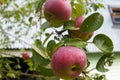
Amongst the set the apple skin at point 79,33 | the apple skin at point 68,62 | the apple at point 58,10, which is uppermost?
the apple at point 58,10

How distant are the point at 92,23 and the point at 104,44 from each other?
0.07m

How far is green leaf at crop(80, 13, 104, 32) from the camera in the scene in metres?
0.99

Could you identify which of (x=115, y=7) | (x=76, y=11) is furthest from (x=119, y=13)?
(x=76, y=11)

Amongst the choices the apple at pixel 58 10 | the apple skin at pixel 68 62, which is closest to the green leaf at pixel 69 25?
the apple at pixel 58 10

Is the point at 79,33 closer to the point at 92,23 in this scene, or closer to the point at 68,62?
the point at 92,23

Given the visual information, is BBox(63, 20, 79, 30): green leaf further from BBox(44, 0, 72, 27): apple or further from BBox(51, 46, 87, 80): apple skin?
BBox(51, 46, 87, 80): apple skin

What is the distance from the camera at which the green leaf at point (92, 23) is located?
99 cm

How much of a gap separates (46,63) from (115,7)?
24.3 ft

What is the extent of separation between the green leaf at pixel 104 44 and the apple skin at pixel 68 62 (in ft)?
0.42

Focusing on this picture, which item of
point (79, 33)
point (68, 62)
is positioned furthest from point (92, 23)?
point (68, 62)

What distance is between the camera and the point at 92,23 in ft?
3.31

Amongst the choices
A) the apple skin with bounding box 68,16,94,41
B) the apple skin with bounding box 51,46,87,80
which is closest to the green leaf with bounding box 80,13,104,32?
the apple skin with bounding box 68,16,94,41

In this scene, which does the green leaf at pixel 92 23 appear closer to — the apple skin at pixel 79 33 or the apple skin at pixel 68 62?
the apple skin at pixel 79 33

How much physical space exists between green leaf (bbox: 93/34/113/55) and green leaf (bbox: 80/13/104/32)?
1.2 inches
